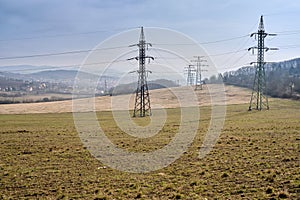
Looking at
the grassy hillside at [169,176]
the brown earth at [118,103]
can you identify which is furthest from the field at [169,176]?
the brown earth at [118,103]

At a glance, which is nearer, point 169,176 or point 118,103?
point 169,176

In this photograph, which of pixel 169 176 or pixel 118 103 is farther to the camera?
pixel 118 103

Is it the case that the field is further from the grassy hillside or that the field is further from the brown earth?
the brown earth

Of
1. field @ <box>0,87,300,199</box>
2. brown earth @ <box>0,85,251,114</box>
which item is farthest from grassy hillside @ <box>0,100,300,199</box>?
brown earth @ <box>0,85,251,114</box>

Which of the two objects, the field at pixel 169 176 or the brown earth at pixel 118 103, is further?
the brown earth at pixel 118 103

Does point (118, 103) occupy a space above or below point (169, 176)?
above

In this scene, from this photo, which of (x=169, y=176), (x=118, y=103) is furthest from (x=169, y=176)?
(x=118, y=103)

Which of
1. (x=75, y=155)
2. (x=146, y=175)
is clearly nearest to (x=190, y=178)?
(x=146, y=175)

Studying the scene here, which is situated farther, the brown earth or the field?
the brown earth

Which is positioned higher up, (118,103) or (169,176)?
(118,103)

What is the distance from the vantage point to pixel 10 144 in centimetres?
2869

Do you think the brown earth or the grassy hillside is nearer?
the grassy hillside

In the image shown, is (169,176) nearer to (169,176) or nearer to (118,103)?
(169,176)

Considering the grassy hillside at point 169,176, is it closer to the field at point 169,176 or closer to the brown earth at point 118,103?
the field at point 169,176
